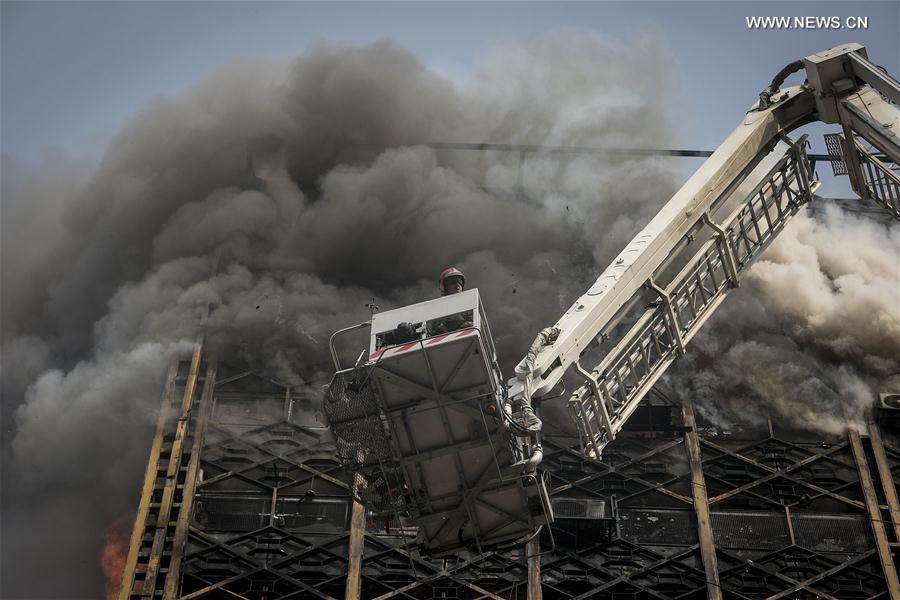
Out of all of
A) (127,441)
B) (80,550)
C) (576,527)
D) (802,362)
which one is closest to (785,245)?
(802,362)

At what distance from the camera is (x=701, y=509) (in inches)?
877

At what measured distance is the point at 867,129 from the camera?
612 inches

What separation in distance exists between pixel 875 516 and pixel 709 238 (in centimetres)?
905

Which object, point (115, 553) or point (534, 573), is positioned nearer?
point (534, 573)

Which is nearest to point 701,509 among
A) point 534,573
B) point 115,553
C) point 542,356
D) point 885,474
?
point 534,573

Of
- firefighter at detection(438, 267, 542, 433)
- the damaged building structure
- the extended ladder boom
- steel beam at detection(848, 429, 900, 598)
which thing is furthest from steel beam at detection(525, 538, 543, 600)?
firefighter at detection(438, 267, 542, 433)

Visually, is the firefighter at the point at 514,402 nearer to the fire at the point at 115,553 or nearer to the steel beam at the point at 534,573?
the steel beam at the point at 534,573

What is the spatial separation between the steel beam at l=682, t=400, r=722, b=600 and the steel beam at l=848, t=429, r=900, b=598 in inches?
131

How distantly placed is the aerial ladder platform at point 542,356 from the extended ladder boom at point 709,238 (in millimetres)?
27

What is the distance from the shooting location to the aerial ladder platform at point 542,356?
12.6 m

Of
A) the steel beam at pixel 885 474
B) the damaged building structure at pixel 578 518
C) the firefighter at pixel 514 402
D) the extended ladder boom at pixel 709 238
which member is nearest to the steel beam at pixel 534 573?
the damaged building structure at pixel 578 518

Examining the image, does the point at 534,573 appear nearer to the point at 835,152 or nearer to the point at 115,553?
the point at 115,553

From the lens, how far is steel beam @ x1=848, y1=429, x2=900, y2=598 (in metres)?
21.2

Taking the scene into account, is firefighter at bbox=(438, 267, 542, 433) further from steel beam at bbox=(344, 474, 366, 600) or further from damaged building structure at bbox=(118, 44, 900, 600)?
steel beam at bbox=(344, 474, 366, 600)
